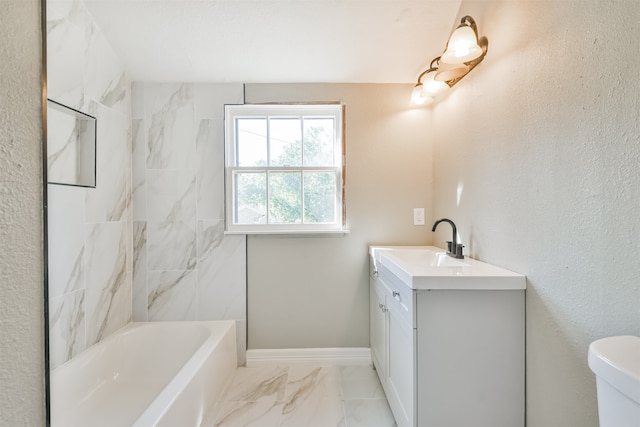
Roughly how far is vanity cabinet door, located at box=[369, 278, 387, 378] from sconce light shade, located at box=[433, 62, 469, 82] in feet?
4.22

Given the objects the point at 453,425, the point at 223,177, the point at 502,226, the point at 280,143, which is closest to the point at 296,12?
the point at 280,143

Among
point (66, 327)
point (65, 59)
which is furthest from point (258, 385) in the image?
point (65, 59)

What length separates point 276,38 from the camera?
1.78 meters

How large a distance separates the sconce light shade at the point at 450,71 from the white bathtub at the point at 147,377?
81.3 inches

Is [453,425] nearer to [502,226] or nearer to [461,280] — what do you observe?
[461,280]

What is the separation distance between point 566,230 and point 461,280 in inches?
15.3

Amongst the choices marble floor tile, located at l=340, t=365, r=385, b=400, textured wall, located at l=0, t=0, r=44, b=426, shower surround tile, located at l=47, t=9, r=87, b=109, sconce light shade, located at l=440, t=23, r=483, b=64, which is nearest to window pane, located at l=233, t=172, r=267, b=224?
shower surround tile, located at l=47, t=9, r=87, b=109

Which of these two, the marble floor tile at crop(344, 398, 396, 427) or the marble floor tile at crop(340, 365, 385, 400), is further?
the marble floor tile at crop(340, 365, 385, 400)

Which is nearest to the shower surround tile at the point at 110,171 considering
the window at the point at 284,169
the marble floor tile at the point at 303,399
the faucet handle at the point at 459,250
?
the window at the point at 284,169

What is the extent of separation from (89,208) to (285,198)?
121 cm

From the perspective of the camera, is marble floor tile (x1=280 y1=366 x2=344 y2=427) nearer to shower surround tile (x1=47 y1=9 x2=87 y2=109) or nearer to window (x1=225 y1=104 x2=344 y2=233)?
window (x1=225 y1=104 x2=344 y2=233)

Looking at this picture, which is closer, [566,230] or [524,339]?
[566,230]

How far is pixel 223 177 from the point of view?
2070 mm

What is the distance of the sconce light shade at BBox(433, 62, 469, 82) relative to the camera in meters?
1.49
